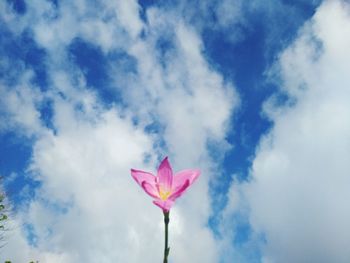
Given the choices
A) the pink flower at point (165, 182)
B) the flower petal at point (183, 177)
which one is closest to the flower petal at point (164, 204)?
the pink flower at point (165, 182)

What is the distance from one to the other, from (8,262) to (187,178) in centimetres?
1213

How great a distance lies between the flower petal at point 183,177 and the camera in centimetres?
220

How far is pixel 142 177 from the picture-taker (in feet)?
7.63

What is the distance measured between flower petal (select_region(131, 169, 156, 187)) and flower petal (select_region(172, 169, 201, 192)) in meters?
0.13

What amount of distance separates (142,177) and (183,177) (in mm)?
248

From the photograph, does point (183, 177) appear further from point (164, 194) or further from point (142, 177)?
Result: point (142, 177)

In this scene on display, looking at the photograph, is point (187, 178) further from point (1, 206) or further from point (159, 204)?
point (1, 206)

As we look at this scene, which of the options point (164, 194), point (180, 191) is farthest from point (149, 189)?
point (180, 191)

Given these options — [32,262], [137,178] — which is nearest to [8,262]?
[32,262]

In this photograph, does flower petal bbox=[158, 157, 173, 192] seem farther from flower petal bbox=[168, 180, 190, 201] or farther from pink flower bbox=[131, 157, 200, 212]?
flower petal bbox=[168, 180, 190, 201]

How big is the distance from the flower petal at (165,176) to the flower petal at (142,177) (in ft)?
0.15

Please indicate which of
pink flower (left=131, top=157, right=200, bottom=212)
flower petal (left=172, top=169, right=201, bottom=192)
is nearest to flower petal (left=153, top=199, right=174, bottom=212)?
pink flower (left=131, top=157, right=200, bottom=212)

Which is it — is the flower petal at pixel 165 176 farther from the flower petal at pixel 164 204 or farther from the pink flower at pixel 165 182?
the flower petal at pixel 164 204

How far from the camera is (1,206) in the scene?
2361cm
